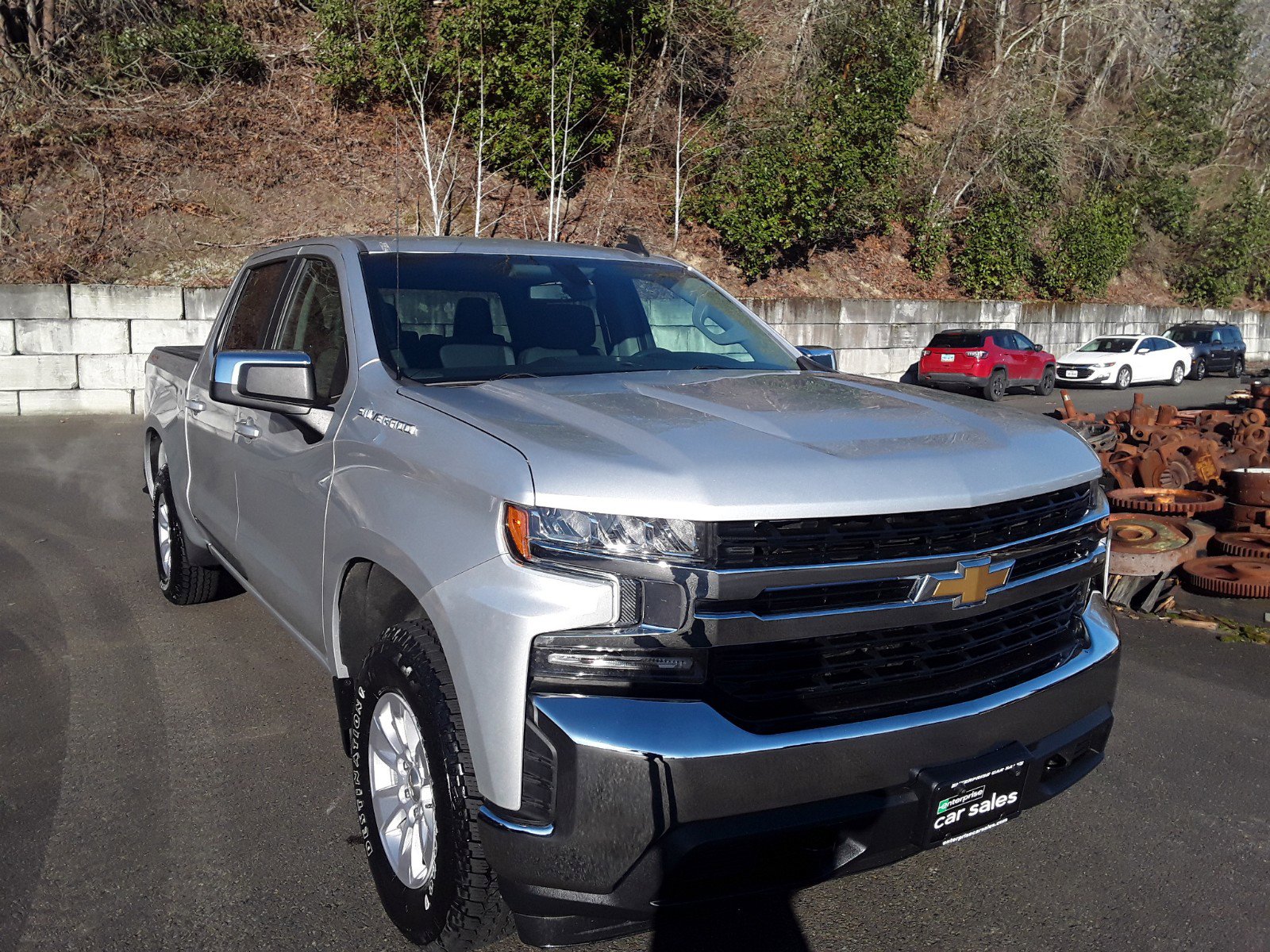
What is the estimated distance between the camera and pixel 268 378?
3.37 meters

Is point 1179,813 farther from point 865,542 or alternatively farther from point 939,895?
point 865,542

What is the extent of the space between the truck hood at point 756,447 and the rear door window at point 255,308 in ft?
5.44

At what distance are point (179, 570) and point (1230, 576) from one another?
5997 millimetres

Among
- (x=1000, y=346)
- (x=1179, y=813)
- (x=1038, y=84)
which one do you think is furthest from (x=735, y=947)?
(x=1038, y=84)

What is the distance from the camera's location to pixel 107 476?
10.4 m

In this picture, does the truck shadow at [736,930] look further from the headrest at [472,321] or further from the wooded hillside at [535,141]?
the wooded hillside at [535,141]

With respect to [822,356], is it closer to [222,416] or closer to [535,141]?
[222,416]

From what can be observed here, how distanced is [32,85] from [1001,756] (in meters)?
19.5

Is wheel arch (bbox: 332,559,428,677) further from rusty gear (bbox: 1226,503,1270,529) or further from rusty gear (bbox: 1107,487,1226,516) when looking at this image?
rusty gear (bbox: 1226,503,1270,529)

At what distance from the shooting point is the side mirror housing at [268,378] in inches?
133

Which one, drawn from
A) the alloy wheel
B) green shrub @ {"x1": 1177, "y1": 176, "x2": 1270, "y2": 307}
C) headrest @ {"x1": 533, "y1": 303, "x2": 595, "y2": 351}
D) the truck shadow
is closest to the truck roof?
headrest @ {"x1": 533, "y1": 303, "x2": 595, "y2": 351}

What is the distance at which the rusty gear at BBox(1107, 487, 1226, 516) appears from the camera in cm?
695

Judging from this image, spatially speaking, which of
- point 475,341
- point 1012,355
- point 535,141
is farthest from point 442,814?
point 1012,355

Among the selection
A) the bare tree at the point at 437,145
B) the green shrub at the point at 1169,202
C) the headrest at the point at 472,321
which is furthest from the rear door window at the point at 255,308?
the green shrub at the point at 1169,202
